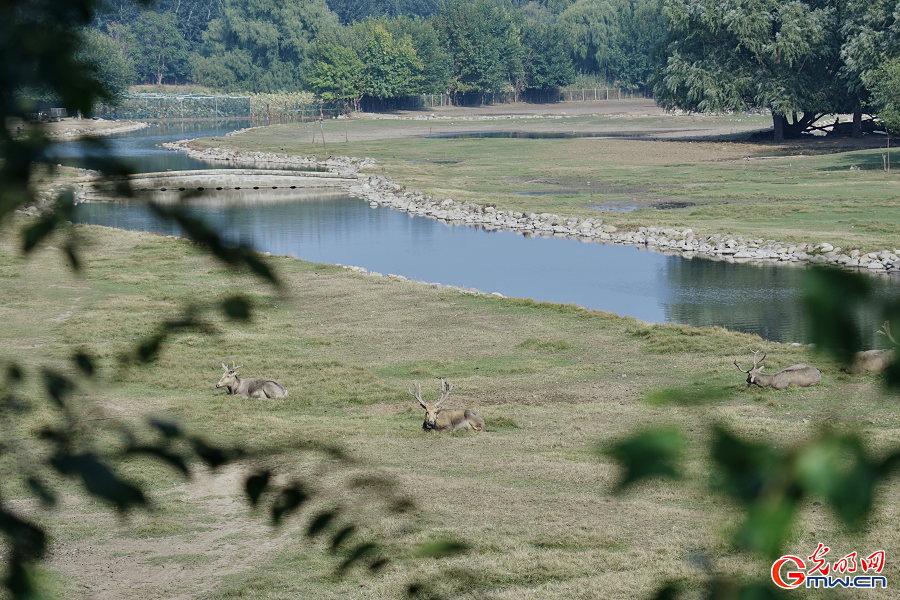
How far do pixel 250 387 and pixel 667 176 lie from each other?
124ft

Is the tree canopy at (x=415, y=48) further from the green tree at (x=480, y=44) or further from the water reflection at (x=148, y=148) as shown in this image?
the water reflection at (x=148, y=148)

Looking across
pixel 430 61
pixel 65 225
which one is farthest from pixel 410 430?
pixel 430 61

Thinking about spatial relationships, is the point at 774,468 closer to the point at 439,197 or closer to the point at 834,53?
the point at 439,197

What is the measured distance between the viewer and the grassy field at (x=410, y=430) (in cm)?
Result: 306

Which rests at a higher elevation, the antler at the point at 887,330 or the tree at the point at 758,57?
the tree at the point at 758,57

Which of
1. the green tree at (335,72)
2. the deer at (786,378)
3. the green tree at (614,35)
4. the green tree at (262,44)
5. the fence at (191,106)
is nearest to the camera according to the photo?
the deer at (786,378)

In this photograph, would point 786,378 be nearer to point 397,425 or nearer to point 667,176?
point 397,425

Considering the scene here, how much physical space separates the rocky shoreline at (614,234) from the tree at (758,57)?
21632 mm

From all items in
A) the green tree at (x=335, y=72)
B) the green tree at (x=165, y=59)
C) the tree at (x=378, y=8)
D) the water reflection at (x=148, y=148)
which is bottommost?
the water reflection at (x=148, y=148)

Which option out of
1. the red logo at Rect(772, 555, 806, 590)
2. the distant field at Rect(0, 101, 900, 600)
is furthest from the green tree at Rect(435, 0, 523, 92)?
the red logo at Rect(772, 555, 806, 590)

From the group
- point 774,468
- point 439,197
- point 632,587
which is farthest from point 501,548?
point 439,197

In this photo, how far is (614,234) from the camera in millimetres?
32469

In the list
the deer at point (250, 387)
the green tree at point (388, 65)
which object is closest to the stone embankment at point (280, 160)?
the green tree at point (388, 65)

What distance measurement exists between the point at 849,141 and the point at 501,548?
2286 inches
